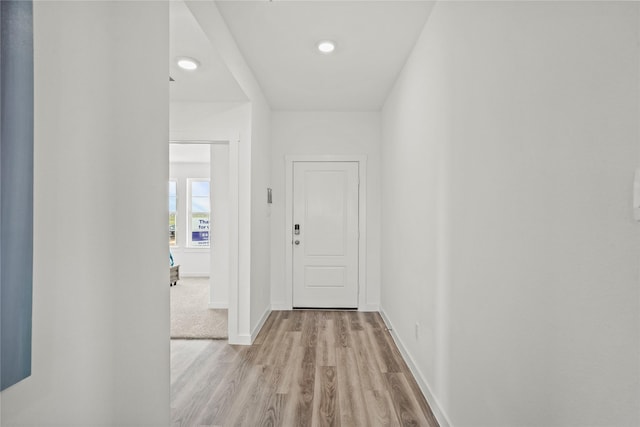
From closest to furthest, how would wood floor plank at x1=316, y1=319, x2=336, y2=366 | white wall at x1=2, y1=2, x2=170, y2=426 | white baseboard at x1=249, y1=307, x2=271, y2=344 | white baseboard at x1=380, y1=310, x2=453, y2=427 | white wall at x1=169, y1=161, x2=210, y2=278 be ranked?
white wall at x1=2, y1=2, x2=170, y2=426, white baseboard at x1=380, y1=310, x2=453, y2=427, wood floor plank at x1=316, y1=319, x2=336, y2=366, white baseboard at x1=249, y1=307, x2=271, y2=344, white wall at x1=169, y1=161, x2=210, y2=278

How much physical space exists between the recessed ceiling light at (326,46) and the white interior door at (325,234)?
1.84 metres

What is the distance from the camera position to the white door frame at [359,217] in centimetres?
463

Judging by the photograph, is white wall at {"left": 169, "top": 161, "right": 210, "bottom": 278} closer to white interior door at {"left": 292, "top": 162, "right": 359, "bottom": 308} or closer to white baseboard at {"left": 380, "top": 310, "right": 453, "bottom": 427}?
white interior door at {"left": 292, "top": 162, "right": 359, "bottom": 308}

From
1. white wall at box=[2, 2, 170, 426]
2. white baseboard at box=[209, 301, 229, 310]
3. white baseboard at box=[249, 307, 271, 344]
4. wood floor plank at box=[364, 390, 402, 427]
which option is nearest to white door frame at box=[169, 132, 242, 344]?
white baseboard at box=[249, 307, 271, 344]

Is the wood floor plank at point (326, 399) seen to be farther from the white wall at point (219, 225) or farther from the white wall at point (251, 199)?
the white wall at point (219, 225)

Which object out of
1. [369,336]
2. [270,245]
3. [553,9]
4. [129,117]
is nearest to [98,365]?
[129,117]

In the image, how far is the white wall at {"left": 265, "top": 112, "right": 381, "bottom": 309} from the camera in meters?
4.63

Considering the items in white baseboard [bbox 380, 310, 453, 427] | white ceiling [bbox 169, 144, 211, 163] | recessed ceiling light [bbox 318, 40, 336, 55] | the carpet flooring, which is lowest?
the carpet flooring

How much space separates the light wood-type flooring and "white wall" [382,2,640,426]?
0.37 meters

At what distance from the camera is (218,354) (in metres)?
3.10

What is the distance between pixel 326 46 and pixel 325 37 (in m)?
0.13

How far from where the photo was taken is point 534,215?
1.16m

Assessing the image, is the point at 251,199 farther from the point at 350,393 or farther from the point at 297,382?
the point at 350,393

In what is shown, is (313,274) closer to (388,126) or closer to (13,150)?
(388,126)
